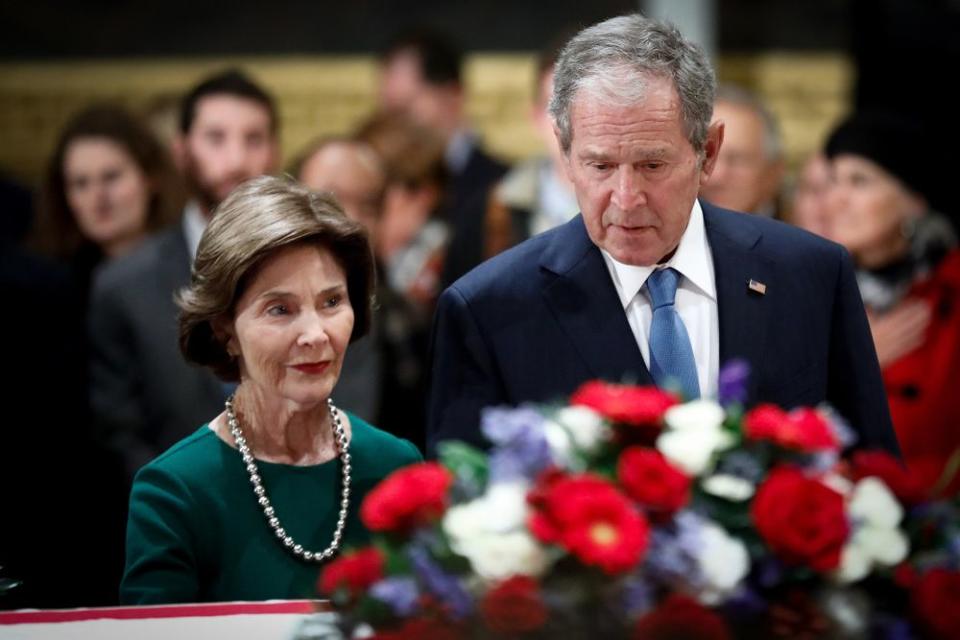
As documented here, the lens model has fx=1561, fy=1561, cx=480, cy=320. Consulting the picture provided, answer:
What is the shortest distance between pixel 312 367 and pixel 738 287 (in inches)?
28.0

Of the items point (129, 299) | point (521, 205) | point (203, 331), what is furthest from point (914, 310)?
point (203, 331)

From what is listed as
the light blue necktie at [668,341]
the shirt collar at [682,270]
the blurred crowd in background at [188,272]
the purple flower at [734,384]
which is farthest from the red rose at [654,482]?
the blurred crowd in background at [188,272]

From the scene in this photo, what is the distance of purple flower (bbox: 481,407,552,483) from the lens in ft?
6.29

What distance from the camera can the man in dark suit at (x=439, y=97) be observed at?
6449mm

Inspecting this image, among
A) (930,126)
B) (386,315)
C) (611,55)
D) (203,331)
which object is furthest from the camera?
(930,126)

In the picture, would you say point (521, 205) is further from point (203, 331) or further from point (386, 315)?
point (203, 331)

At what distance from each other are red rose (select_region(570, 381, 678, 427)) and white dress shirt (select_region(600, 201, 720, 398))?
1.68ft

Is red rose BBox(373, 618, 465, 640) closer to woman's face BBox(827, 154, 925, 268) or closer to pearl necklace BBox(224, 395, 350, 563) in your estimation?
pearl necklace BBox(224, 395, 350, 563)

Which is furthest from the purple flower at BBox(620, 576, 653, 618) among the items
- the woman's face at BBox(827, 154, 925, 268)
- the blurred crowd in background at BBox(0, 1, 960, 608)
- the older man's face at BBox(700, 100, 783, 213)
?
the older man's face at BBox(700, 100, 783, 213)

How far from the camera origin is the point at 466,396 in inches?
99.5

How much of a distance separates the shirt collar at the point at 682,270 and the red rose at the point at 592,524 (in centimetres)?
75

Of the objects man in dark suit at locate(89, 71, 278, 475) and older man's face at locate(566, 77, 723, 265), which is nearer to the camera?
older man's face at locate(566, 77, 723, 265)

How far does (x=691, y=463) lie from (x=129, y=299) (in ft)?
8.43

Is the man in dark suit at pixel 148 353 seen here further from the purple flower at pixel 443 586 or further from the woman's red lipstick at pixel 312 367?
the purple flower at pixel 443 586
